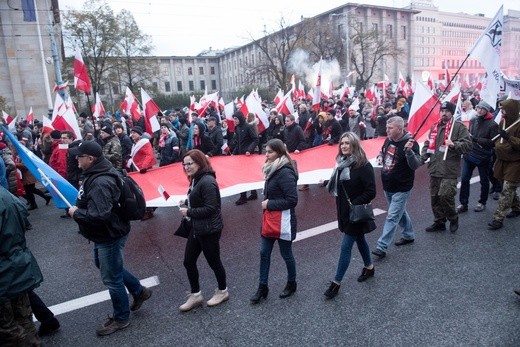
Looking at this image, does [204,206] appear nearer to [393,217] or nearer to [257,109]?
[393,217]

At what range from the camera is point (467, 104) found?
30.0 ft

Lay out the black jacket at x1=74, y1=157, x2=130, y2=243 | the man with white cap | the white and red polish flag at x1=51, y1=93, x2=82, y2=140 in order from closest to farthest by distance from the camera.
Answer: the black jacket at x1=74, y1=157, x2=130, y2=243 → the man with white cap → the white and red polish flag at x1=51, y1=93, x2=82, y2=140

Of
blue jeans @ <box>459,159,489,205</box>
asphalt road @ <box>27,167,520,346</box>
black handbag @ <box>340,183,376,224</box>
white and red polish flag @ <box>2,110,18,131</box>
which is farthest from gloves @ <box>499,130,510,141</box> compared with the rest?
white and red polish flag @ <box>2,110,18,131</box>

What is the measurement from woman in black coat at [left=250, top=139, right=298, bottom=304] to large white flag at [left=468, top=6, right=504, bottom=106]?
350cm

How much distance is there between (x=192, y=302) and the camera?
159 inches

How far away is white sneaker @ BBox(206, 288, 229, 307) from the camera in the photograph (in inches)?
160

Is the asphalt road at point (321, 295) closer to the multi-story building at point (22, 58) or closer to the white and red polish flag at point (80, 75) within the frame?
the white and red polish flag at point (80, 75)

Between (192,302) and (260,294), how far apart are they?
718 mm

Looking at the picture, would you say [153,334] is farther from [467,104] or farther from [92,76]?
[92,76]

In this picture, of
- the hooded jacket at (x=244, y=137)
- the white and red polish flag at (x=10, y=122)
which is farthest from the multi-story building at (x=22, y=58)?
the hooded jacket at (x=244, y=137)

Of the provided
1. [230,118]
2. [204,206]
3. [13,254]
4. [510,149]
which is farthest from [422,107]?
[230,118]

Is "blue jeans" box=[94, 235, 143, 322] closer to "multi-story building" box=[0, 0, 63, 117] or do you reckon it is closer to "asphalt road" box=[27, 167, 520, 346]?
"asphalt road" box=[27, 167, 520, 346]

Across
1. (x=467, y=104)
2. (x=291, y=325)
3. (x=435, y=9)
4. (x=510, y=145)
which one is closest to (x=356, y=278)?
(x=291, y=325)

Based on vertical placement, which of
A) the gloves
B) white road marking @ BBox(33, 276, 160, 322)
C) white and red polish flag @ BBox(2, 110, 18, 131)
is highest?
white and red polish flag @ BBox(2, 110, 18, 131)
